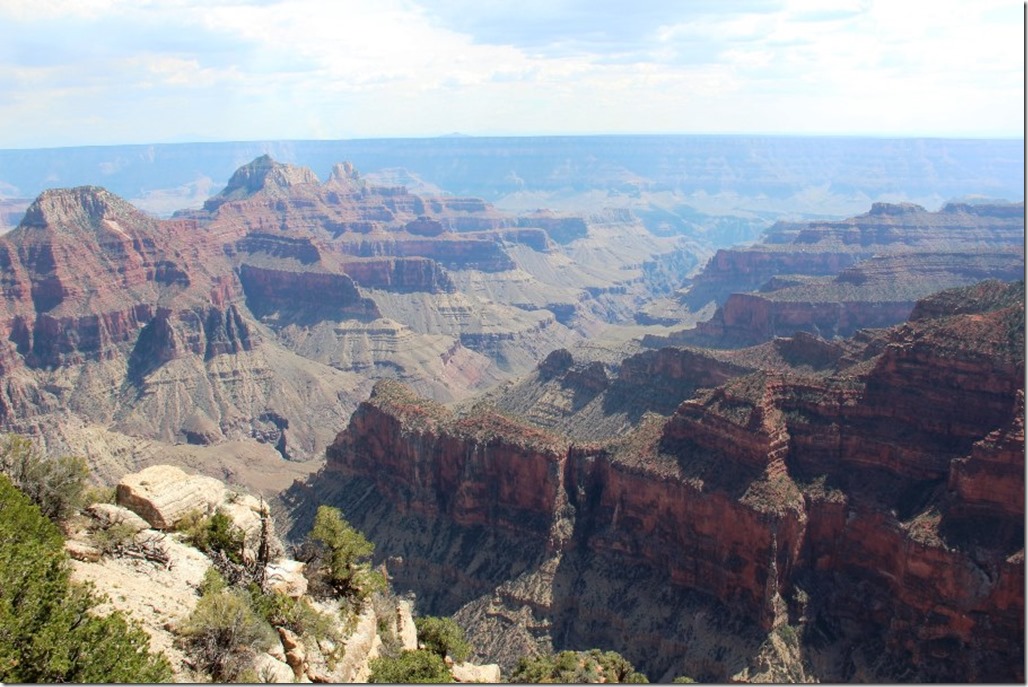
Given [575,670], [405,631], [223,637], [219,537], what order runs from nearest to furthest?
[223,637] → [219,537] → [405,631] → [575,670]

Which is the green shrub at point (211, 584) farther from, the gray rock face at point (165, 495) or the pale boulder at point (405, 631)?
the pale boulder at point (405, 631)

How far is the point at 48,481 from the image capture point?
1380 inches

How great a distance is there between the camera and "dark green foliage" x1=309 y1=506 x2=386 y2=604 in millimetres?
40844

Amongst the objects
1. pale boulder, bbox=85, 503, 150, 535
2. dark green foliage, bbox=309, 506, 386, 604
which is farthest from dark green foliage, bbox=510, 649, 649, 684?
pale boulder, bbox=85, 503, 150, 535

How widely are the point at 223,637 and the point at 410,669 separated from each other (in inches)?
397

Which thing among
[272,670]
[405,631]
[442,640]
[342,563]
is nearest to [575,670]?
[442,640]

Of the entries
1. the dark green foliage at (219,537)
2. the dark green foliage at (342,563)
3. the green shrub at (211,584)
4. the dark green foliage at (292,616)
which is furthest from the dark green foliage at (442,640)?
the green shrub at (211,584)

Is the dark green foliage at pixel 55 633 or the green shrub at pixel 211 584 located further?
the green shrub at pixel 211 584

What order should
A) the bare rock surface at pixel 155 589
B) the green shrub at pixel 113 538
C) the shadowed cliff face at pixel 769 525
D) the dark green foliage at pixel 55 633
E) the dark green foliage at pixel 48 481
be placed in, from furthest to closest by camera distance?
the shadowed cliff face at pixel 769 525 → the dark green foliage at pixel 48 481 → the green shrub at pixel 113 538 → the bare rock surface at pixel 155 589 → the dark green foliage at pixel 55 633

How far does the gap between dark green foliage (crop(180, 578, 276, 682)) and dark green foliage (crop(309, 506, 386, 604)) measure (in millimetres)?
9738

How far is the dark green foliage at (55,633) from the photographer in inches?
942

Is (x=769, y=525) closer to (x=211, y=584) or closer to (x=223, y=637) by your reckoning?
(x=211, y=584)

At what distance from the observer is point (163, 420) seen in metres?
143

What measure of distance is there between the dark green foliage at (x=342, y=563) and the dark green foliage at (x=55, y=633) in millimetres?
13407
